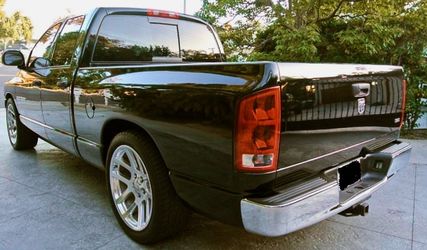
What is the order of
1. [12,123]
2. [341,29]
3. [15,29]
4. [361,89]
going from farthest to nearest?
[15,29]
[341,29]
[12,123]
[361,89]

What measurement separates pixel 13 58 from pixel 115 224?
2.67 meters

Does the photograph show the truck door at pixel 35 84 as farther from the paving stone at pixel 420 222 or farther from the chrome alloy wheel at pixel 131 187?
the paving stone at pixel 420 222

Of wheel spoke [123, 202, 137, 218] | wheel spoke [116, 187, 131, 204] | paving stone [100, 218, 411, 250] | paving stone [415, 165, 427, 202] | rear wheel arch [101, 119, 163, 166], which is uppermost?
rear wheel arch [101, 119, 163, 166]

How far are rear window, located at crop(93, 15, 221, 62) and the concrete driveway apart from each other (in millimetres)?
1373

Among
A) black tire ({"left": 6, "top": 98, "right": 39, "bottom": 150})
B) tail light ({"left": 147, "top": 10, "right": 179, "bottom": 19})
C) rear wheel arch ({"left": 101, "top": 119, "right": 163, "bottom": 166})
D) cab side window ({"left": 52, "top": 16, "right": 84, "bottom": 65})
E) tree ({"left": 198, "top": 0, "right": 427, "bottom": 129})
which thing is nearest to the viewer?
rear wheel arch ({"left": 101, "top": 119, "right": 163, "bottom": 166})

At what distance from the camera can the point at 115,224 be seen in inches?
123

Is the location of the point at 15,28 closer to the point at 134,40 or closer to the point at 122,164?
the point at 134,40

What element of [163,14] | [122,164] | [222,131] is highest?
[163,14]

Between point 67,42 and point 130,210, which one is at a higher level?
point 67,42

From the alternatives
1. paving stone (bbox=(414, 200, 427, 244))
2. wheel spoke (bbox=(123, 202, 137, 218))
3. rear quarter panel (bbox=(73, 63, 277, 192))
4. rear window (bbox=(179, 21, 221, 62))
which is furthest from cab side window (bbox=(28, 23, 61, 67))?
paving stone (bbox=(414, 200, 427, 244))

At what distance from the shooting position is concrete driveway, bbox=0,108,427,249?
2.82m

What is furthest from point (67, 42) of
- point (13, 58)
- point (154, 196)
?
point (154, 196)

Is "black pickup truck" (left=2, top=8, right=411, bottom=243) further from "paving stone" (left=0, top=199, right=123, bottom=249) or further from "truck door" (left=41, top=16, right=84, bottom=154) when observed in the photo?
"paving stone" (left=0, top=199, right=123, bottom=249)

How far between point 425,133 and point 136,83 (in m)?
6.18
